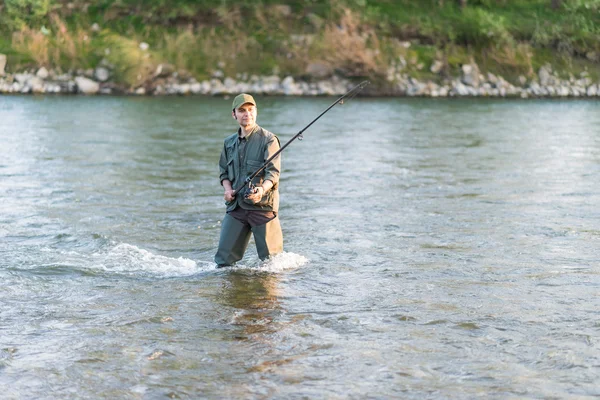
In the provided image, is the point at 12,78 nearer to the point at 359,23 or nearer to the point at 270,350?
the point at 359,23

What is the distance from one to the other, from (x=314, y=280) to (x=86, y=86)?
31.4 m

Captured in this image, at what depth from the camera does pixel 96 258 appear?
1049 cm

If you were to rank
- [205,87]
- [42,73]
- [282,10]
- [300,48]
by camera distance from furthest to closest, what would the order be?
[282,10], [300,48], [42,73], [205,87]

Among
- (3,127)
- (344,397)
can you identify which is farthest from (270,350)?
(3,127)

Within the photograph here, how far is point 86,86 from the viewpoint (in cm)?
3909

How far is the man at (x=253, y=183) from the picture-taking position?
9.02 meters

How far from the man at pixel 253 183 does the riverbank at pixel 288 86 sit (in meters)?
29.7

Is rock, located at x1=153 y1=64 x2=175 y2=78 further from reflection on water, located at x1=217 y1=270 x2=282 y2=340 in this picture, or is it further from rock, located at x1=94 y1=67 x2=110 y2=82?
reflection on water, located at x1=217 y1=270 x2=282 y2=340

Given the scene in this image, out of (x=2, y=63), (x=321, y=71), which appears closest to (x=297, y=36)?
(x=321, y=71)

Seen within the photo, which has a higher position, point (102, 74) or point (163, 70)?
point (163, 70)

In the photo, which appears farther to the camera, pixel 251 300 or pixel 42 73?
pixel 42 73

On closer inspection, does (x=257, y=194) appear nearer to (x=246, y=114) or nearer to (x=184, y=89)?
(x=246, y=114)

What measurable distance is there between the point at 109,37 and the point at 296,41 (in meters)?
8.05

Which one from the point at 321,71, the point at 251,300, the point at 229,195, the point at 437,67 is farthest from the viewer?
the point at 437,67
